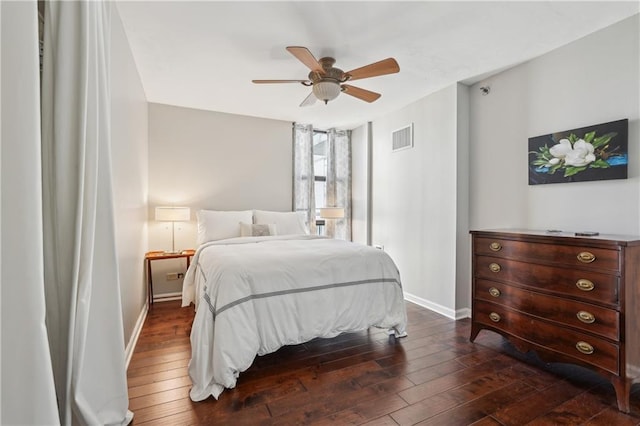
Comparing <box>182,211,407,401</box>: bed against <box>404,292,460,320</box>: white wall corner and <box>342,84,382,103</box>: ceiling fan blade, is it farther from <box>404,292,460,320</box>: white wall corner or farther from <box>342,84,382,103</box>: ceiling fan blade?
<box>342,84,382,103</box>: ceiling fan blade

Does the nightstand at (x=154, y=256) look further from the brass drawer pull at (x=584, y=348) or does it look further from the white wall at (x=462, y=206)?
the brass drawer pull at (x=584, y=348)

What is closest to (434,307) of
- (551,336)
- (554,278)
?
(551,336)

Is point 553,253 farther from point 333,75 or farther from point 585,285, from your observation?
point 333,75

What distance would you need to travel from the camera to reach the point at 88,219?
120 centimetres

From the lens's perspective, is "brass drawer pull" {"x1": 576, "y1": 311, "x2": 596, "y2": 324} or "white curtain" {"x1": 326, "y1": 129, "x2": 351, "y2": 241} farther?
"white curtain" {"x1": 326, "y1": 129, "x2": 351, "y2": 241}

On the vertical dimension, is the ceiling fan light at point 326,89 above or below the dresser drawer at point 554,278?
above

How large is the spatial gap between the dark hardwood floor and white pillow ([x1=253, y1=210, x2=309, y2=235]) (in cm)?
174

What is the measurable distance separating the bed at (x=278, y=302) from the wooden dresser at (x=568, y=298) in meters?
0.79

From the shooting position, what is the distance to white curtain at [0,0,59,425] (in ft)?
2.51

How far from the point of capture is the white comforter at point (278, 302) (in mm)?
1826

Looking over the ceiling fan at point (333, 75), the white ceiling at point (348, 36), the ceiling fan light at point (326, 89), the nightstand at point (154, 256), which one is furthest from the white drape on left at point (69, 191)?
the nightstand at point (154, 256)

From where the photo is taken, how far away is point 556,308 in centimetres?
195

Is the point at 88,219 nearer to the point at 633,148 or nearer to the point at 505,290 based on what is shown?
the point at 505,290

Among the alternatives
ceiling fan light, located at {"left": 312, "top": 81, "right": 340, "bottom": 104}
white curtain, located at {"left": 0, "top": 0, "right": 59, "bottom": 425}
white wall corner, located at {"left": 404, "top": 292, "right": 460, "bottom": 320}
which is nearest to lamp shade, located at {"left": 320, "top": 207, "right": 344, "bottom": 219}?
white wall corner, located at {"left": 404, "top": 292, "right": 460, "bottom": 320}
